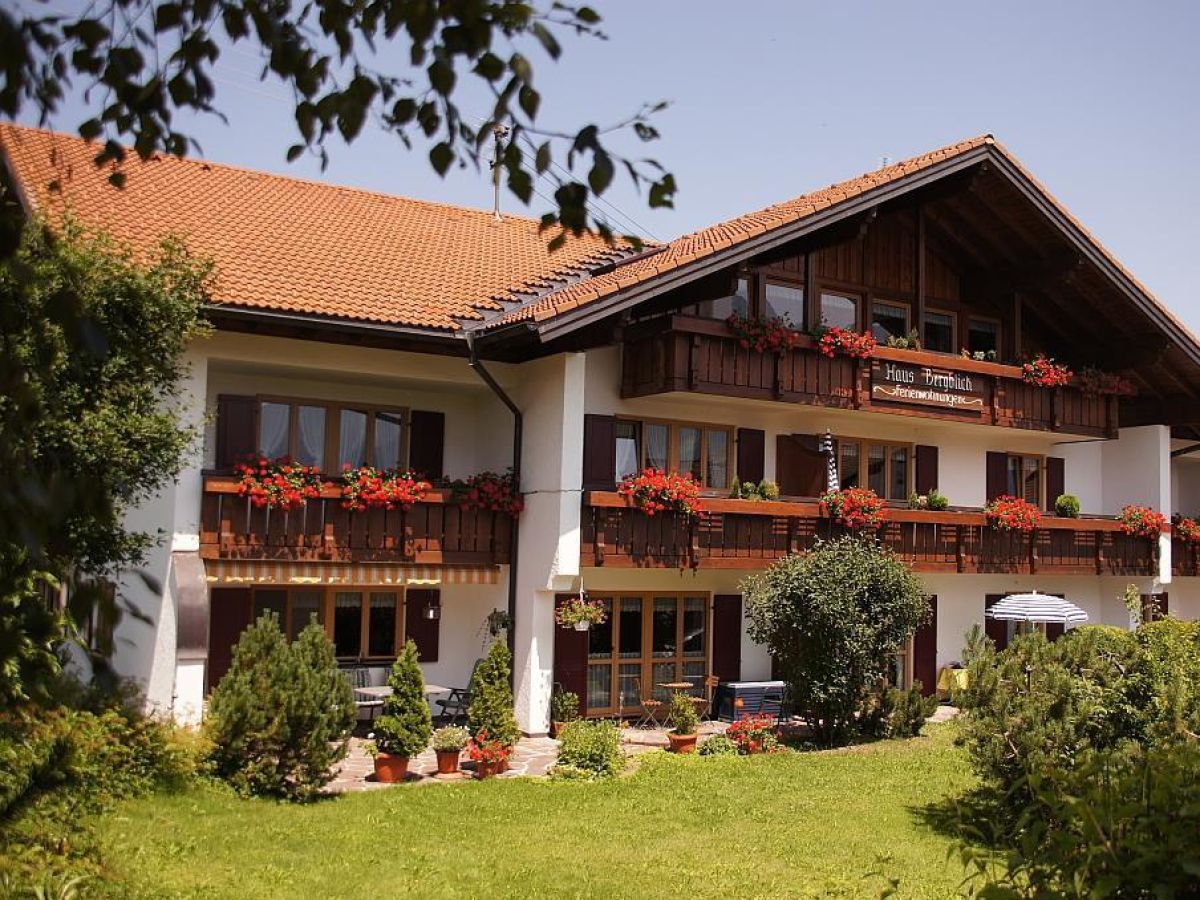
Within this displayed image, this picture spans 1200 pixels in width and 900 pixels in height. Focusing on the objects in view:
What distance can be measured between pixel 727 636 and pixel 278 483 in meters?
7.52

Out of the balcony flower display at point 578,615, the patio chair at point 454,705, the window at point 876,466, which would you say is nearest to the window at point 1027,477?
the window at point 876,466

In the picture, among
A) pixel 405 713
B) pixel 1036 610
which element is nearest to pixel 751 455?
pixel 1036 610

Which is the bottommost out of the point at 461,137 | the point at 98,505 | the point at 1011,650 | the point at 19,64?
the point at 1011,650

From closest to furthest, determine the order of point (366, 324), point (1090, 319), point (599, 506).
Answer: point (366, 324) → point (599, 506) → point (1090, 319)

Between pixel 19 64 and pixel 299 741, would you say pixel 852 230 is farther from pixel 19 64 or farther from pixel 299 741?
pixel 19 64

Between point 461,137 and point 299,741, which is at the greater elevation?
point 461,137

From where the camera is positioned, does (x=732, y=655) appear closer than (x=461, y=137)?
No

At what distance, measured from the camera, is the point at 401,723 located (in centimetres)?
1322

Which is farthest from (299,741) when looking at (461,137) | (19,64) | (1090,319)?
(1090,319)

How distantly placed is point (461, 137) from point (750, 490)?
14875 mm

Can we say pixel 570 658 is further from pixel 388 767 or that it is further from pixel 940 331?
pixel 940 331

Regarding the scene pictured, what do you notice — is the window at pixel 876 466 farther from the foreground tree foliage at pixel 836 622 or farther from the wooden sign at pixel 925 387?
the foreground tree foliage at pixel 836 622

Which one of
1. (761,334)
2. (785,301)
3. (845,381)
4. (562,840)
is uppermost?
(785,301)

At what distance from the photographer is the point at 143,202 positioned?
1738 centimetres
